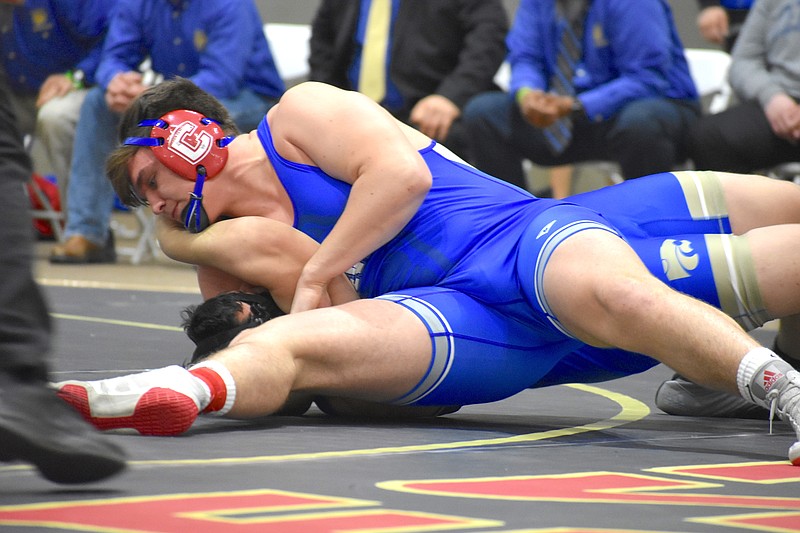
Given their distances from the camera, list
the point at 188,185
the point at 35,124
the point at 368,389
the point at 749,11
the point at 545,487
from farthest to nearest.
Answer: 1. the point at 35,124
2. the point at 749,11
3. the point at 188,185
4. the point at 368,389
5. the point at 545,487

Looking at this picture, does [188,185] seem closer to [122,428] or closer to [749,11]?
[122,428]

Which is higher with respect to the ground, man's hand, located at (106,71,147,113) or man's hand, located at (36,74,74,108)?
man's hand, located at (106,71,147,113)

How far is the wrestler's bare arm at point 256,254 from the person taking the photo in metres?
2.87

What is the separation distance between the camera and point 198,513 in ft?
5.77

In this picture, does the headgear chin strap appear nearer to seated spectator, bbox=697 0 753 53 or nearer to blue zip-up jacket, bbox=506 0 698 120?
blue zip-up jacket, bbox=506 0 698 120

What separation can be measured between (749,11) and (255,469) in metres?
4.75

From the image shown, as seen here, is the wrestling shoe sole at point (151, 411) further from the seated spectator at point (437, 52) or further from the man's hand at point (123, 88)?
the man's hand at point (123, 88)

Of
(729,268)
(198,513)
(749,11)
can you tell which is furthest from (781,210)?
(749,11)

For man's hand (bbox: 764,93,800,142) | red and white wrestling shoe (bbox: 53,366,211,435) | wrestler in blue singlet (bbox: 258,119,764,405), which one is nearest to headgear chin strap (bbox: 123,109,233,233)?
wrestler in blue singlet (bbox: 258,119,764,405)

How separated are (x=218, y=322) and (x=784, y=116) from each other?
10.7 ft

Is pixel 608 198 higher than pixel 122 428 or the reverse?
higher

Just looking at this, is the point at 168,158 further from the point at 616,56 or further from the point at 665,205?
the point at 616,56

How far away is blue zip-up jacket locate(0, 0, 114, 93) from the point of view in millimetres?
7348

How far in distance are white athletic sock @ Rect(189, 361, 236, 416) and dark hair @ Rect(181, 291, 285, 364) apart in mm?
222
